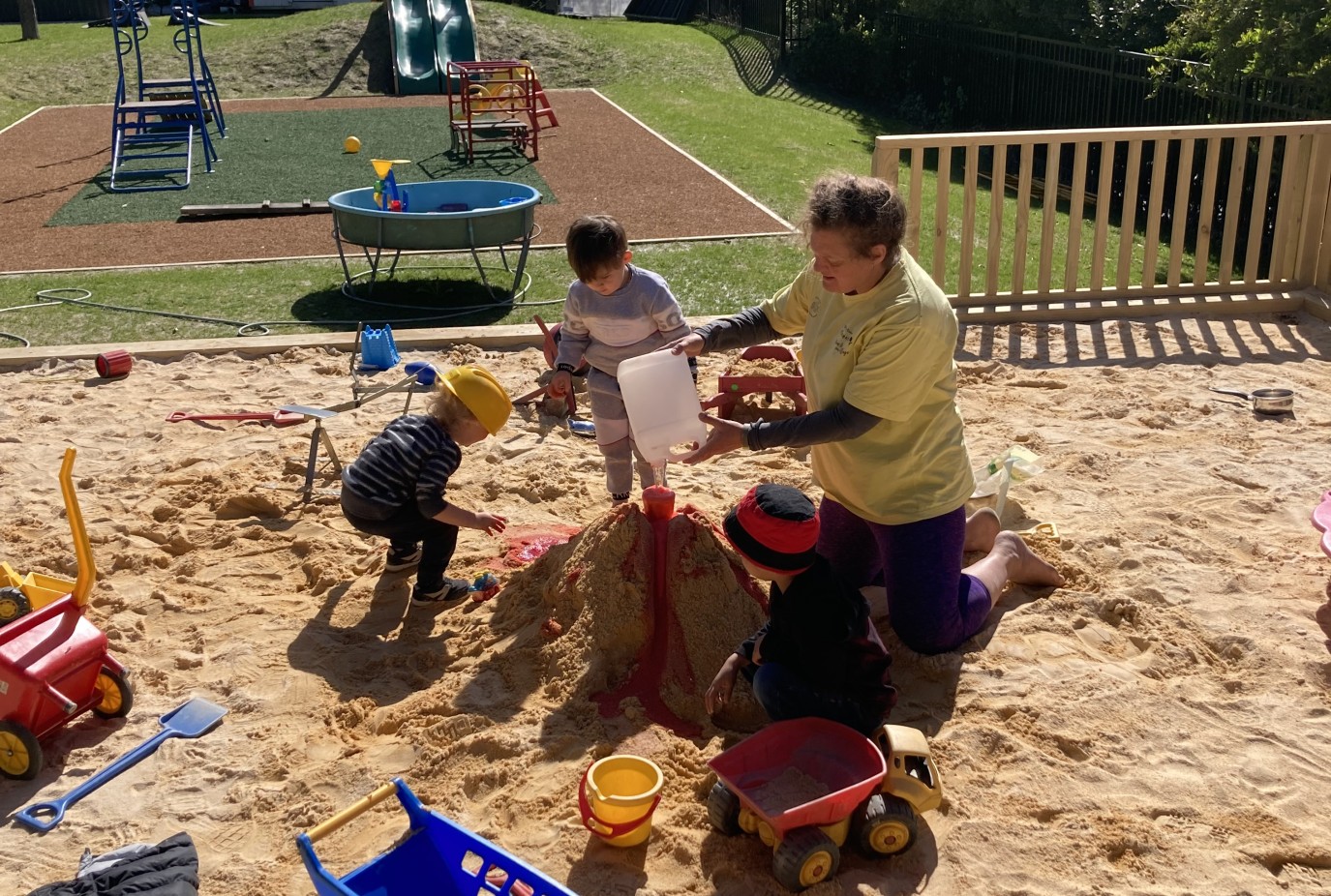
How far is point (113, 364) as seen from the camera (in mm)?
6730

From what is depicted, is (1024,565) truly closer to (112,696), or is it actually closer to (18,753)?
(112,696)

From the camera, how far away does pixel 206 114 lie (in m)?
16.9

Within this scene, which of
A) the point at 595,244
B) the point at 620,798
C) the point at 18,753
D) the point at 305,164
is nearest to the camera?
the point at 620,798

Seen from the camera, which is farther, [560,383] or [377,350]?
[377,350]

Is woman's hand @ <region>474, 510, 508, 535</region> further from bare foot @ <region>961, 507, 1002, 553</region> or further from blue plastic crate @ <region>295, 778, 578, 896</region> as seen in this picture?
bare foot @ <region>961, 507, 1002, 553</region>

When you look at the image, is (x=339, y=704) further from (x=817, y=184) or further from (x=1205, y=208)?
(x=1205, y=208)

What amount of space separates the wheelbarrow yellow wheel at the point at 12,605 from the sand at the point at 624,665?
0.31 m

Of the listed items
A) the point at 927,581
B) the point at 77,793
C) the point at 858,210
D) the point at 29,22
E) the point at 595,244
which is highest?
the point at 29,22

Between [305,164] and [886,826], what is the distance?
12704mm

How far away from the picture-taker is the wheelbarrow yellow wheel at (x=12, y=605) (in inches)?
157

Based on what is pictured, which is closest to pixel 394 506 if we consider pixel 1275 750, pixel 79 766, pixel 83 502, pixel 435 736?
pixel 435 736

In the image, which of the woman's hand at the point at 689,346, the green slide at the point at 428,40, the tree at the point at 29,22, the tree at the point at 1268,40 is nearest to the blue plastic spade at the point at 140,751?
the woman's hand at the point at 689,346

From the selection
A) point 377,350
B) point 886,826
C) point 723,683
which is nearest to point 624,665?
point 723,683

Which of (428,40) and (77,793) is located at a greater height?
(428,40)
